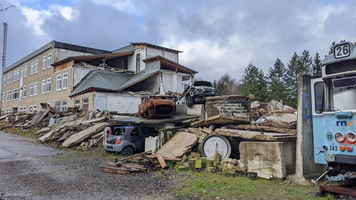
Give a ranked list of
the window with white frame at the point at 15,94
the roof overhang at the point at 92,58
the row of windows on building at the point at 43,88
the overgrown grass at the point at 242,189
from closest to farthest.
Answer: the overgrown grass at the point at 242,189 → the roof overhang at the point at 92,58 → the row of windows on building at the point at 43,88 → the window with white frame at the point at 15,94

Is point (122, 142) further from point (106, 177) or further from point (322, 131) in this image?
point (322, 131)

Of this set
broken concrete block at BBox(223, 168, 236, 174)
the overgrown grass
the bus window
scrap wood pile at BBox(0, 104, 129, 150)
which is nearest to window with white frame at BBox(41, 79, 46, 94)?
scrap wood pile at BBox(0, 104, 129, 150)

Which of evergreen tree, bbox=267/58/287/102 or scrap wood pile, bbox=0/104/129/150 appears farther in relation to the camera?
evergreen tree, bbox=267/58/287/102

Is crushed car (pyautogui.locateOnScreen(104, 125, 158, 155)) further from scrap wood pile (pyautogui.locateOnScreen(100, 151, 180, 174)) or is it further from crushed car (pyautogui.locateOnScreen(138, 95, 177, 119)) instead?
scrap wood pile (pyautogui.locateOnScreen(100, 151, 180, 174))

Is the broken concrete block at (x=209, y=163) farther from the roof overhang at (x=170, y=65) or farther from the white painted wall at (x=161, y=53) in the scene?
the white painted wall at (x=161, y=53)

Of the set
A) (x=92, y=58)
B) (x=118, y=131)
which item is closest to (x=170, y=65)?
(x=92, y=58)

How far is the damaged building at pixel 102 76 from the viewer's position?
89.5 ft

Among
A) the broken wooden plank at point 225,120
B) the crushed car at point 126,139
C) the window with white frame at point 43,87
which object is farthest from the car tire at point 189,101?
the window with white frame at point 43,87

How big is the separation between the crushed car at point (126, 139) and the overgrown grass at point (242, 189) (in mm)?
5730

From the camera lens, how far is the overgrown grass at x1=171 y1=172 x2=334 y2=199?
6035 mm

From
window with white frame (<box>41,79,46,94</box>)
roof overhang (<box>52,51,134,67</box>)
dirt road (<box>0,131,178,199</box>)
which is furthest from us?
window with white frame (<box>41,79,46,94</box>)

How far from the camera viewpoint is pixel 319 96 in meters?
6.46

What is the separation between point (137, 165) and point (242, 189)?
3936 mm

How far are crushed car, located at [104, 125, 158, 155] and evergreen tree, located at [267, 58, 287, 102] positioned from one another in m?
30.4
